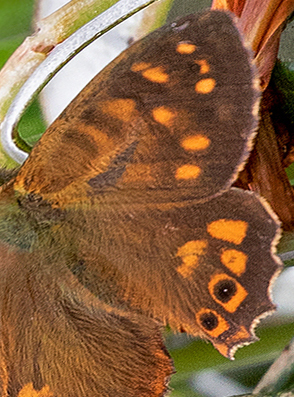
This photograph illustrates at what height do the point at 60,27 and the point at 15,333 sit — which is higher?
the point at 60,27

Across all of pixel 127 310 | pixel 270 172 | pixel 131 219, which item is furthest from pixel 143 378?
pixel 270 172

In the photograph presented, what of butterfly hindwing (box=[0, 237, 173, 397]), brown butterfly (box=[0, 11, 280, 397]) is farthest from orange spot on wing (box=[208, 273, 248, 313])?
butterfly hindwing (box=[0, 237, 173, 397])

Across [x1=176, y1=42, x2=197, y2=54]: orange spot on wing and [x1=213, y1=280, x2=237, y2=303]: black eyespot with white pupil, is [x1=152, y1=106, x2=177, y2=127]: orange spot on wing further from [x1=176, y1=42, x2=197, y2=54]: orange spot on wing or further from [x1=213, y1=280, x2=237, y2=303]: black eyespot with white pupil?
[x1=213, y1=280, x2=237, y2=303]: black eyespot with white pupil

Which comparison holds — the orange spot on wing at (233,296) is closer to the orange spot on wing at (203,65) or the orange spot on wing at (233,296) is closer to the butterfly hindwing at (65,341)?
the butterfly hindwing at (65,341)

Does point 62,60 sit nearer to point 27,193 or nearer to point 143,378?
point 27,193

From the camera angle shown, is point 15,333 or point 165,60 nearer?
point 165,60

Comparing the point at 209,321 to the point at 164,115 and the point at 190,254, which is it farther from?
the point at 164,115

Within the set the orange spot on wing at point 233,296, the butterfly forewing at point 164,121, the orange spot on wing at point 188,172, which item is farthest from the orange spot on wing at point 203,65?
the orange spot on wing at point 233,296
